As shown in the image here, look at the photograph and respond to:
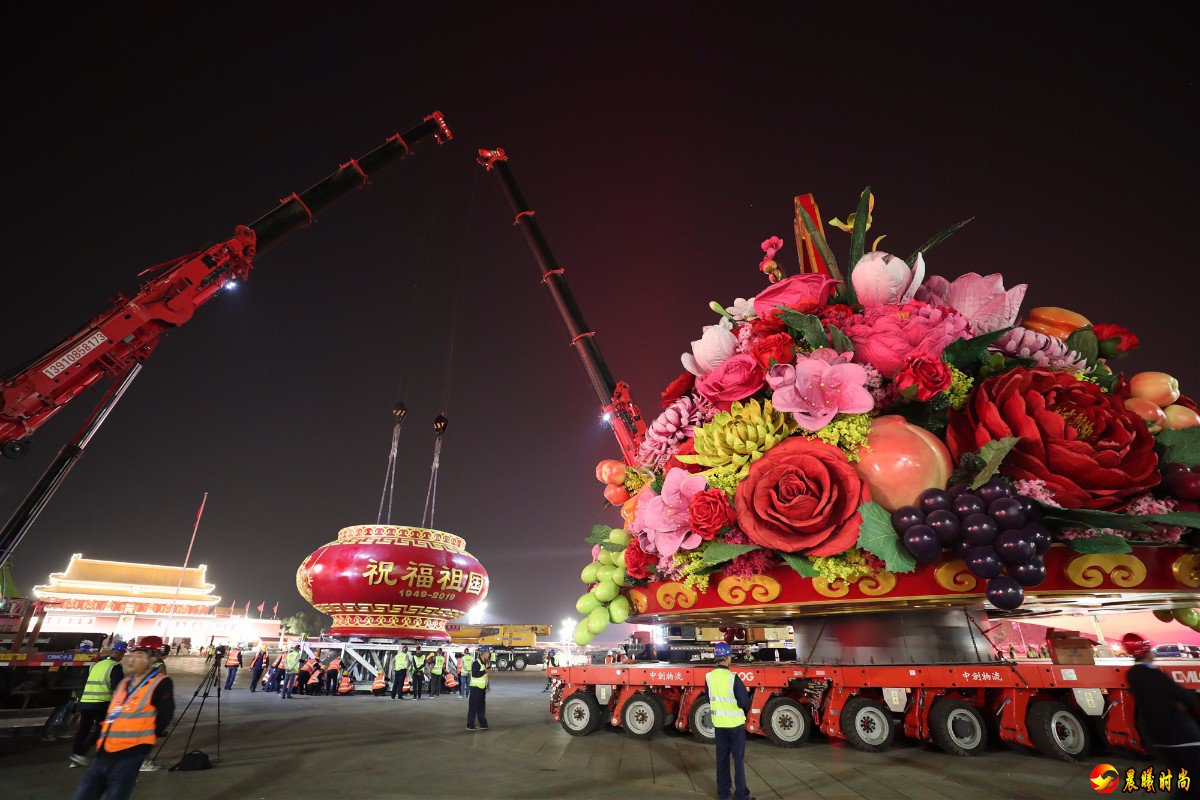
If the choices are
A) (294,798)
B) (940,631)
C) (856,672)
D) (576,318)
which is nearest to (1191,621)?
(940,631)

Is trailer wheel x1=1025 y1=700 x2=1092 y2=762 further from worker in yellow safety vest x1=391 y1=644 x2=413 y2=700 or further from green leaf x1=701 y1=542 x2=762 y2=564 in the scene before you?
worker in yellow safety vest x1=391 y1=644 x2=413 y2=700

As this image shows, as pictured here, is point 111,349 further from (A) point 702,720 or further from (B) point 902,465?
(B) point 902,465

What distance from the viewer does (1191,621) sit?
4.92 metres

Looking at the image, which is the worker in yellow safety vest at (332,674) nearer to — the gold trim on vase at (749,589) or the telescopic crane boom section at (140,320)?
the telescopic crane boom section at (140,320)

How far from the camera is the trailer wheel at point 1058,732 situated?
765 centimetres

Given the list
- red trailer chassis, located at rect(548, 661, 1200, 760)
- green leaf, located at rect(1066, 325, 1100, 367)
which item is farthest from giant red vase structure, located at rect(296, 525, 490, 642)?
green leaf, located at rect(1066, 325, 1100, 367)

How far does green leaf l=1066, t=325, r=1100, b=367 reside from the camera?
3819 millimetres

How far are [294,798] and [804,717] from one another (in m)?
7.41

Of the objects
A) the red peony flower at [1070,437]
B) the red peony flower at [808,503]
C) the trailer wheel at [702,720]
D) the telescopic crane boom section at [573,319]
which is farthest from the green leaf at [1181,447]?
the telescopic crane boom section at [573,319]

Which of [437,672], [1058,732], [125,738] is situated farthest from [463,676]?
[1058,732]

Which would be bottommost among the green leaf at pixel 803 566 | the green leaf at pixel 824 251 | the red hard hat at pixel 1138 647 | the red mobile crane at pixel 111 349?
the red hard hat at pixel 1138 647

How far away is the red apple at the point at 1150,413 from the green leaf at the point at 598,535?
3.69 m

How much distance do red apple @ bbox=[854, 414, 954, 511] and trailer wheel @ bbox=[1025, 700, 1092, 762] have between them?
7.31 metres

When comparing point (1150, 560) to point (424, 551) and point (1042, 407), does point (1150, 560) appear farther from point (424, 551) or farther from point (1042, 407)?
point (424, 551)
